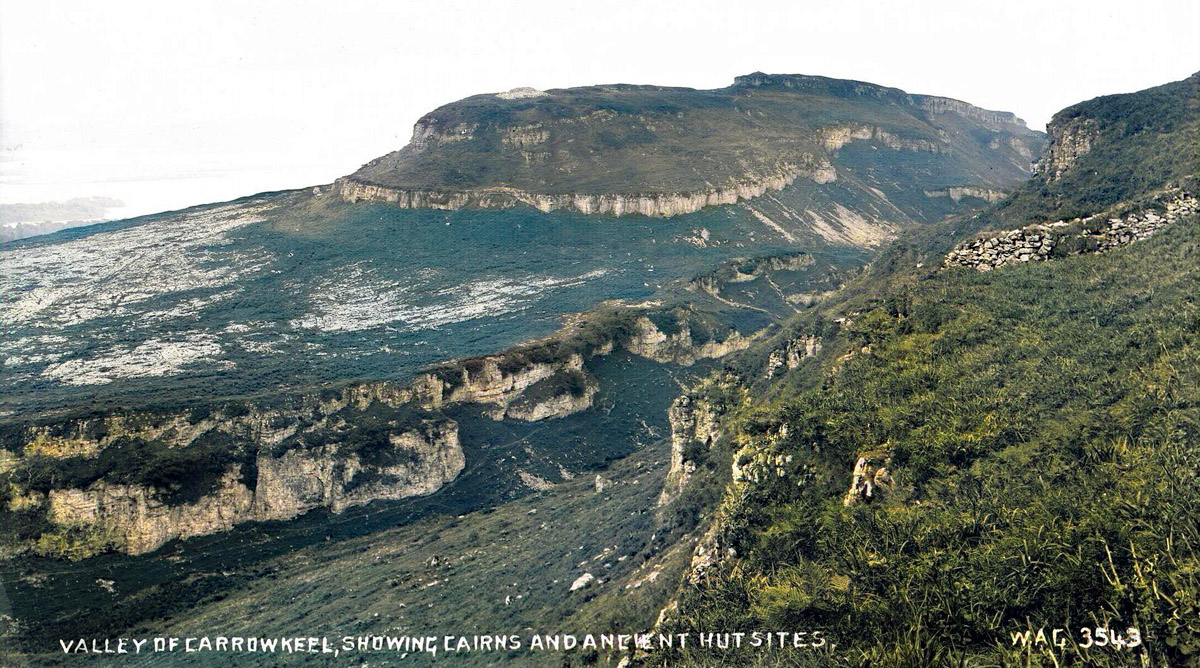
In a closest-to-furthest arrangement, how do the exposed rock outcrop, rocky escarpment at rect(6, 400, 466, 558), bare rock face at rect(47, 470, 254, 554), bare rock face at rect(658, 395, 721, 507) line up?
bare rock face at rect(658, 395, 721, 507)
the exposed rock outcrop
bare rock face at rect(47, 470, 254, 554)
rocky escarpment at rect(6, 400, 466, 558)

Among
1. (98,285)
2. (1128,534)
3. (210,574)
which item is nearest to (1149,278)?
(1128,534)

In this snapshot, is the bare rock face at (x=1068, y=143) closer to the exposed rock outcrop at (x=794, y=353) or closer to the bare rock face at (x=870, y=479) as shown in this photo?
the exposed rock outcrop at (x=794, y=353)

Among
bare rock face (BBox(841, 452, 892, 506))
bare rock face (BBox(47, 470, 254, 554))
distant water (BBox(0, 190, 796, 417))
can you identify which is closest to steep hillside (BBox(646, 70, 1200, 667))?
bare rock face (BBox(841, 452, 892, 506))

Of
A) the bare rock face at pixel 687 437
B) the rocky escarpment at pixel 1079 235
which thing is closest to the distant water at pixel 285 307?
the bare rock face at pixel 687 437

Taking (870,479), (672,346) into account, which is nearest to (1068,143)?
(672,346)

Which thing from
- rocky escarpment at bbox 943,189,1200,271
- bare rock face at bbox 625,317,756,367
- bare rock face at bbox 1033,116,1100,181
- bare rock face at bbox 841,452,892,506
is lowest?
bare rock face at bbox 625,317,756,367

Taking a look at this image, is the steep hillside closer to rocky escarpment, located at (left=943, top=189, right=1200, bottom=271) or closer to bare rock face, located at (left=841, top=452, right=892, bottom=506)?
bare rock face, located at (left=841, top=452, right=892, bottom=506)
